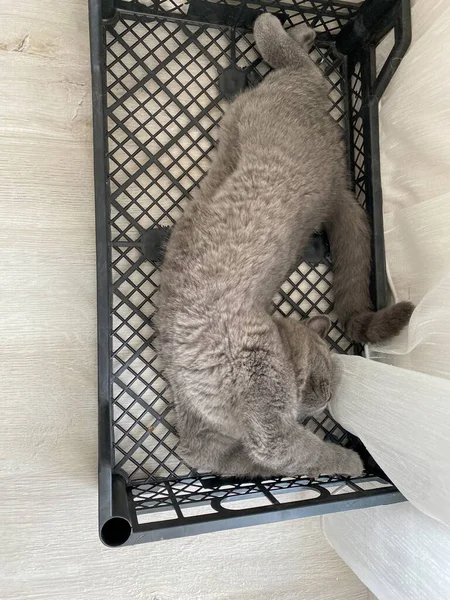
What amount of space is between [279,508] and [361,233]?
0.56 metres

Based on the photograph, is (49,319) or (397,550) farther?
(49,319)

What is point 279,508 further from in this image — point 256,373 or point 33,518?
point 33,518

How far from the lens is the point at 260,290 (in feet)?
2.97

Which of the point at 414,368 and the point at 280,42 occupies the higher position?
the point at 280,42

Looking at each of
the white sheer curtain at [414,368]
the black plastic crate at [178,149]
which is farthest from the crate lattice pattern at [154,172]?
the white sheer curtain at [414,368]

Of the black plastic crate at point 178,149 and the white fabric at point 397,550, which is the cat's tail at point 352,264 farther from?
the white fabric at point 397,550

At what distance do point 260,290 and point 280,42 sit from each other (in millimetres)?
513

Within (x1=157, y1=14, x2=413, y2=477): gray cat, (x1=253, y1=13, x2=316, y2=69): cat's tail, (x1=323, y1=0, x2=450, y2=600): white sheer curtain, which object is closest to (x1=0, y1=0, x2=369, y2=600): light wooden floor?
(x1=157, y1=14, x2=413, y2=477): gray cat

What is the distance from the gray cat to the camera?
0.86m

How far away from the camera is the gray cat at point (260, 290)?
2.82 ft

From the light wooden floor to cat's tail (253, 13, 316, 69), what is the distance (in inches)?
14.3

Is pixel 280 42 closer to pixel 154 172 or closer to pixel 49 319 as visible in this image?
pixel 154 172

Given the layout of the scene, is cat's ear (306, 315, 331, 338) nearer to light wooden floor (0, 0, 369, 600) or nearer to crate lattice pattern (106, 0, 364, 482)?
crate lattice pattern (106, 0, 364, 482)

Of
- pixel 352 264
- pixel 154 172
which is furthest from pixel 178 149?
pixel 352 264
